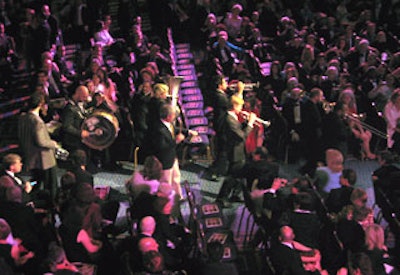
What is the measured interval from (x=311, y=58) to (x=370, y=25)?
3.08m

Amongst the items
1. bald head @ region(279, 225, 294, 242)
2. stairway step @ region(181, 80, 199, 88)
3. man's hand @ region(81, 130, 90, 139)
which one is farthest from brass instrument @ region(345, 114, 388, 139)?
bald head @ region(279, 225, 294, 242)

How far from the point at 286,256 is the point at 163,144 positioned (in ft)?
9.78

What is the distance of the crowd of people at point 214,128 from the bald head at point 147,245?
2cm

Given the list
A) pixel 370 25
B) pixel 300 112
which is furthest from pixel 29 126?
pixel 370 25

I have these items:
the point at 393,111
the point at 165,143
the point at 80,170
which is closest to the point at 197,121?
the point at 393,111

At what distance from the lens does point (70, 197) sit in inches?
301

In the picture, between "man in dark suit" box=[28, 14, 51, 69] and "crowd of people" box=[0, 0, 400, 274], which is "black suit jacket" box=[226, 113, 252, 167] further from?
"man in dark suit" box=[28, 14, 51, 69]

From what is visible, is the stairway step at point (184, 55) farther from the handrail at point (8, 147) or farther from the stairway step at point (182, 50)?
the handrail at point (8, 147)

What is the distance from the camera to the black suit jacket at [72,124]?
10.3m

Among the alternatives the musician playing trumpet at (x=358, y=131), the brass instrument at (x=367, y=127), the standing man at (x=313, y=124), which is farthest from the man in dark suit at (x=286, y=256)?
the brass instrument at (x=367, y=127)

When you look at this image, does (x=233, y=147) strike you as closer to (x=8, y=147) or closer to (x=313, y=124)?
(x=313, y=124)

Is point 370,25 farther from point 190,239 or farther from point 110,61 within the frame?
point 190,239

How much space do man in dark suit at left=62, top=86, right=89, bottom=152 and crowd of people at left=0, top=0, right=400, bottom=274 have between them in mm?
23

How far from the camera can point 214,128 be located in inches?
443
